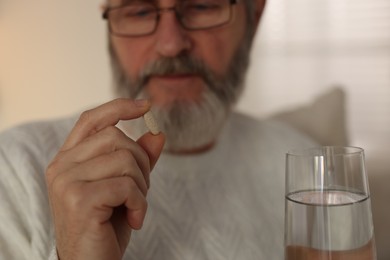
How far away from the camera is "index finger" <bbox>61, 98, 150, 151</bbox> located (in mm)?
581

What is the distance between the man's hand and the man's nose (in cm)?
30

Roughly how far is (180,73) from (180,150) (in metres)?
0.16

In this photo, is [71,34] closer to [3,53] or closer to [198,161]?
[3,53]

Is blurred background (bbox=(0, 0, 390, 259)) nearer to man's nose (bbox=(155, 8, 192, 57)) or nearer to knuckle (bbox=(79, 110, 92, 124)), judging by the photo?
man's nose (bbox=(155, 8, 192, 57))

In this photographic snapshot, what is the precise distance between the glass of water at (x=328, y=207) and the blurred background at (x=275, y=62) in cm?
74

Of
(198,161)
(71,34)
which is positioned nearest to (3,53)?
(71,34)

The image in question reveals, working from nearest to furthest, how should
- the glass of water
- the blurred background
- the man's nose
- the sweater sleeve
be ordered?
the glass of water → the sweater sleeve → the man's nose → the blurred background

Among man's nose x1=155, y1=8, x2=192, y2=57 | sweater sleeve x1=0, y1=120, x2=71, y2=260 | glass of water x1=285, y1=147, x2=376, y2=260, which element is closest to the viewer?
glass of water x1=285, y1=147, x2=376, y2=260

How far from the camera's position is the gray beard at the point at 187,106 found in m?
0.89

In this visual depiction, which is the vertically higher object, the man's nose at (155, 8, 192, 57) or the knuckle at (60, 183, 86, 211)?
the man's nose at (155, 8, 192, 57)

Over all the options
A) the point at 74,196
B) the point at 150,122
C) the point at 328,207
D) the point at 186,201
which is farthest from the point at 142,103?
the point at 186,201

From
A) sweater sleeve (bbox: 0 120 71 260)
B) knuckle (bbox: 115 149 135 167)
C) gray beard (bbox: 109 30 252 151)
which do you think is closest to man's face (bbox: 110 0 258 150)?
gray beard (bbox: 109 30 252 151)

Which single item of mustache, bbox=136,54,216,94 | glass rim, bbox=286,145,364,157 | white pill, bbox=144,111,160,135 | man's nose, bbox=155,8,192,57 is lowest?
glass rim, bbox=286,145,364,157

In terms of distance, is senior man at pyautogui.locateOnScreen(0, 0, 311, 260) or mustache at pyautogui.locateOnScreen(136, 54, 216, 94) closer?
senior man at pyautogui.locateOnScreen(0, 0, 311, 260)
